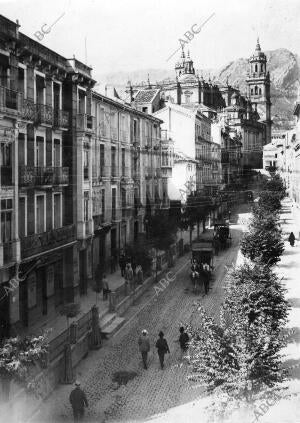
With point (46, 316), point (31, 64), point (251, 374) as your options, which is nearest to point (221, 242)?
point (46, 316)

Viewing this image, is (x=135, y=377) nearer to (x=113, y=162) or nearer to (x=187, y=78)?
(x=113, y=162)

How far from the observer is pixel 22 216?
73.0 ft

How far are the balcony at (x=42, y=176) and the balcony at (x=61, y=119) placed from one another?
2.14m

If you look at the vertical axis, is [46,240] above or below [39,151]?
below

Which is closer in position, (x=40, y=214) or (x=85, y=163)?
(x=40, y=214)

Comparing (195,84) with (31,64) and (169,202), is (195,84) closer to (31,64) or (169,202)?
(169,202)

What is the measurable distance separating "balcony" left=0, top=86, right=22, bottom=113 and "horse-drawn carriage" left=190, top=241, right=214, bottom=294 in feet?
47.0

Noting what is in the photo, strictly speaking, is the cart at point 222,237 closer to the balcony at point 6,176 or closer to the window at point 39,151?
the window at point 39,151

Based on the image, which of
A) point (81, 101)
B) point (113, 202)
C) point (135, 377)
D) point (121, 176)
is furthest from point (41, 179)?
point (121, 176)

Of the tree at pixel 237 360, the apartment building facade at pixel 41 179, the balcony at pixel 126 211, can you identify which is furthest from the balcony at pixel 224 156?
the tree at pixel 237 360

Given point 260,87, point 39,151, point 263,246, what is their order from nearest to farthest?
point 39,151
point 263,246
point 260,87

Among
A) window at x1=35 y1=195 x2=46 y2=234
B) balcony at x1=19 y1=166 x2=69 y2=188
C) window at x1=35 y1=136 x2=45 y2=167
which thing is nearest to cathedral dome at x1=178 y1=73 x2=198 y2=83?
balcony at x1=19 y1=166 x2=69 y2=188

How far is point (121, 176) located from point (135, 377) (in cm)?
2237

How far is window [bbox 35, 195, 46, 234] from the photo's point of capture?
23656mm
